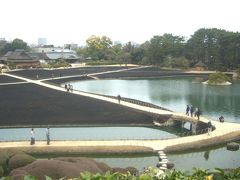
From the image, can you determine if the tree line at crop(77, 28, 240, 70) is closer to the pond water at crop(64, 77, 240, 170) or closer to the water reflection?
the pond water at crop(64, 77, 240, 170)

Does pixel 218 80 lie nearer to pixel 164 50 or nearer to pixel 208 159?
pixel 164 50

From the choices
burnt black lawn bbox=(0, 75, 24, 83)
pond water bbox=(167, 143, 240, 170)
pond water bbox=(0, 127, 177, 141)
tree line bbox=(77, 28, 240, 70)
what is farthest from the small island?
pond water bbox=(167, 143, 240, 170)

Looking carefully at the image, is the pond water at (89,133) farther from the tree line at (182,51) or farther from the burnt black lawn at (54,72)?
the tree line at (182,51)

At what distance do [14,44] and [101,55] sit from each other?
96.8 ft

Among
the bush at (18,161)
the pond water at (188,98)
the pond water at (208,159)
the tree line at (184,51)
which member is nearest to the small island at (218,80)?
the pond water at (188,98)

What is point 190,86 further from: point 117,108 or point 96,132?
point 96,132

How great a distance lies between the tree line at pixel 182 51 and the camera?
88875 millimetres

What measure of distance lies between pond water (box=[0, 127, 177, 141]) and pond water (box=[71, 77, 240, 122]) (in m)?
9.56

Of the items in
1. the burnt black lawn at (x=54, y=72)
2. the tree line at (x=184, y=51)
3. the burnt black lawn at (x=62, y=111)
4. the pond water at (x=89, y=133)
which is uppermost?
the tree line at (x=184, y=51)

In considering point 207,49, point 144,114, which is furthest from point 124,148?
point 207,49

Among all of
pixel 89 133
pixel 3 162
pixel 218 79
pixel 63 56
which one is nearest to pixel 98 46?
pixel 63 56

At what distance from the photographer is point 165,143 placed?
27.7m

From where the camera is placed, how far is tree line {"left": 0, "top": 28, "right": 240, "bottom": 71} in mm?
88875

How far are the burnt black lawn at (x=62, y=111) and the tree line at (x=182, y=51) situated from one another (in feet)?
171
